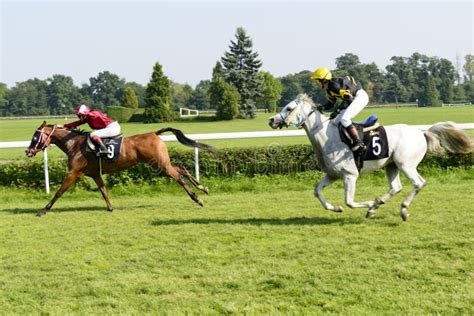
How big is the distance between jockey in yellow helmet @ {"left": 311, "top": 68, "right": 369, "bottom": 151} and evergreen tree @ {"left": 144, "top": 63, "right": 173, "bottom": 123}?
144 ft

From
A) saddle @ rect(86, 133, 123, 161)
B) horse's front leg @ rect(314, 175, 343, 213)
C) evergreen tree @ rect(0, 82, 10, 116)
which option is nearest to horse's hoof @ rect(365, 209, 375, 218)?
horse's front leg @ rect(314, 175, 343, 213)

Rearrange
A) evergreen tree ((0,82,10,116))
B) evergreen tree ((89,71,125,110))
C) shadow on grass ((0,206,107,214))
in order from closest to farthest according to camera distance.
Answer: shadow on grass ((0,206,107,214))
evergreen tree ((0,82,10,116))
evergreen tree ((89,71,125,110))

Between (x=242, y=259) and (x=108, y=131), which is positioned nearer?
(x=242, y=259)

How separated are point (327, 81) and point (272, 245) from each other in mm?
2195

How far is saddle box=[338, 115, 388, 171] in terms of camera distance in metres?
6.33

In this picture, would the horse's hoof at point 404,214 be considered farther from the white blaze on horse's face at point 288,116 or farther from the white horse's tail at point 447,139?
the white blaze on horse's face at point 288,116

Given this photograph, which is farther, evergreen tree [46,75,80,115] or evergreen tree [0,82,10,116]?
evergreen tree [46,75,80,115]

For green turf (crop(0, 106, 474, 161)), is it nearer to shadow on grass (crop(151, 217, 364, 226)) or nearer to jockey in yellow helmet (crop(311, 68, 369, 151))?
shadow on grass (crop(151, 217, 364, 226))

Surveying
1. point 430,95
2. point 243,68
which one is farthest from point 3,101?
point 430,95

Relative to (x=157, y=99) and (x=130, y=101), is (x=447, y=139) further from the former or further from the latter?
(x=130, y=101)

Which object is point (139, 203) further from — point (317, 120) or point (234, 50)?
point (234, 50)

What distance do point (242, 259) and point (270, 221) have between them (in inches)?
73.0

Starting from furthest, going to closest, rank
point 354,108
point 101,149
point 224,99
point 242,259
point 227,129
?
point 224,99 → point 227,129 → point 101,149 → point 354,108 → point 242,259

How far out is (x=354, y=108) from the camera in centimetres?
632
